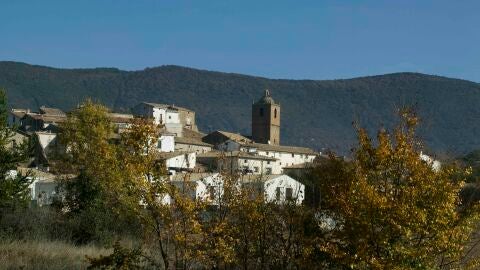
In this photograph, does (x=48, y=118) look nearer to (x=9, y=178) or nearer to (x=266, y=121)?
(x=266, y=121)

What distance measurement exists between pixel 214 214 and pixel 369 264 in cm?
320

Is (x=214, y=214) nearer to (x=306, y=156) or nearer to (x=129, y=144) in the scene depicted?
(x=129, y=144)

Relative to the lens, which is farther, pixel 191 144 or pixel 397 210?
pixel 191 144

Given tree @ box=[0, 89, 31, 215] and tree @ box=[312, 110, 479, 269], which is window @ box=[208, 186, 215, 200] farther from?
tree @ box=[0, 89, 31, 215]

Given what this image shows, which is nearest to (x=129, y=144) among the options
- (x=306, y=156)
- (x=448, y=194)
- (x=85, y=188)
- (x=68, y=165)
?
(x=448, y=194)

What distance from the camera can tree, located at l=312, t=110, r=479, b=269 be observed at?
33.2 feet

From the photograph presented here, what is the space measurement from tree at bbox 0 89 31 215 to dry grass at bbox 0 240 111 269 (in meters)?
5.89

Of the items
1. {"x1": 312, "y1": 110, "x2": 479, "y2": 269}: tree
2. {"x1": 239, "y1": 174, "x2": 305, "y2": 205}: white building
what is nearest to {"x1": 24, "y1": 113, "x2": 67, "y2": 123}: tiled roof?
{"x1": 239, "y1": 174, "x2": 305, "y2": 205}: white building

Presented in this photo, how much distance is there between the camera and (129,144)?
39.4 feet

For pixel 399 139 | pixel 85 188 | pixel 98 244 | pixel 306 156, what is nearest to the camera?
pixel 399 139

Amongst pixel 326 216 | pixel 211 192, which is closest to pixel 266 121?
pixel 211 192

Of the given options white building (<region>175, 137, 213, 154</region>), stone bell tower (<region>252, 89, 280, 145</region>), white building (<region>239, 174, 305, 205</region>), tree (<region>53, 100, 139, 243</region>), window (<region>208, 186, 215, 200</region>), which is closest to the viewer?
window (<region>208, 186, 215, 200</region>)

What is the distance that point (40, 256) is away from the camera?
16516 mm

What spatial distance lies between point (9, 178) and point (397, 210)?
20513mm
